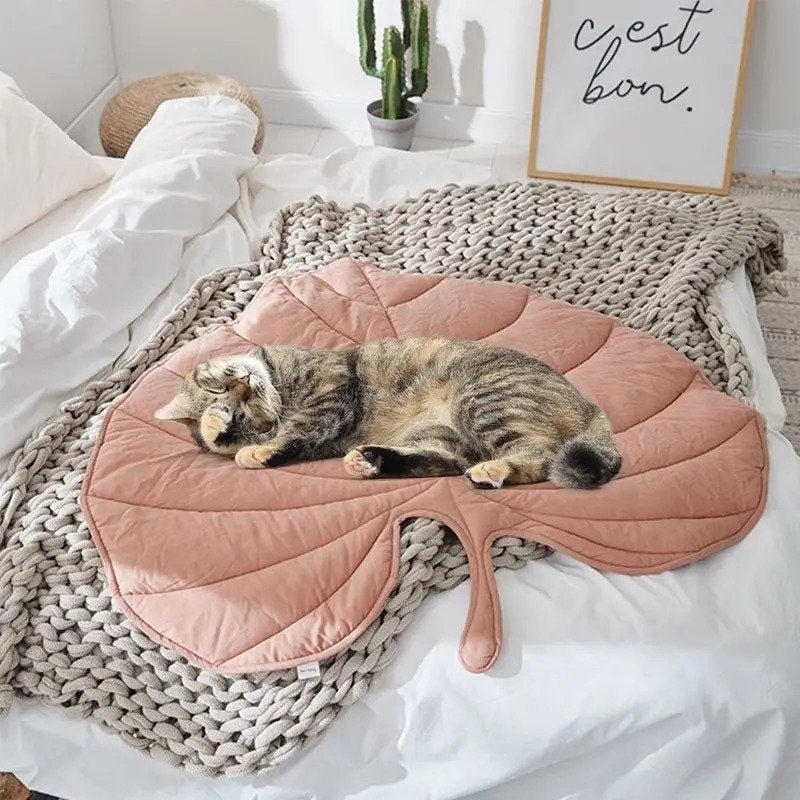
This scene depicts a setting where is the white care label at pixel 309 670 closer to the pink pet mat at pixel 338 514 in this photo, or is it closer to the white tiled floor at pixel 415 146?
the pink pet mat at pixel 338 514

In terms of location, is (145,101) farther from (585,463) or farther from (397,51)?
(585,463)

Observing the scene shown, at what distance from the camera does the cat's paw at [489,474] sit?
154 centimetres

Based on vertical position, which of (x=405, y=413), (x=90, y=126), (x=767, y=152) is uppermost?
(x=405, y=413)

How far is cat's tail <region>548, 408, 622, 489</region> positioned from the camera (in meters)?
1.55

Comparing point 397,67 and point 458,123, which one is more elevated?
point 397,67

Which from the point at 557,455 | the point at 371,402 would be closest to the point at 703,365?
the point at 557,455

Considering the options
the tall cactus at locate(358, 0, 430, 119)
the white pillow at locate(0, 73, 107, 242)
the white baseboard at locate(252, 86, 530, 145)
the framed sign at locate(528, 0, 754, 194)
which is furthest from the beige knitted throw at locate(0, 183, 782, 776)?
the white baseboard at locate(252, 86, 530, 145)

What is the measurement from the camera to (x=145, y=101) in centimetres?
308

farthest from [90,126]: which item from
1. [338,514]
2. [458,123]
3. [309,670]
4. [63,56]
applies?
[309,670]

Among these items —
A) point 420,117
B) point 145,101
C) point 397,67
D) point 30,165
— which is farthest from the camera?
point 420,117

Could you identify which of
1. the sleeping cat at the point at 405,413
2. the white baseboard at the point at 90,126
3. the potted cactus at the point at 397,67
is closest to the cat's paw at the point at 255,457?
the sleeping cat at the point at 405,413

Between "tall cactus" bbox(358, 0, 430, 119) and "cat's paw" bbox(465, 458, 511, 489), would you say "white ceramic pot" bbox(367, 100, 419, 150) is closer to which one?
"tall cactus" bbox(358, 0, 430, 119)

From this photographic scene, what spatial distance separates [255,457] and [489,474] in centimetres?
35

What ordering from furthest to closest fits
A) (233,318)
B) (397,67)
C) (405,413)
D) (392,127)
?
(392,127) < (397,67) < (233,318) < (405,413)
